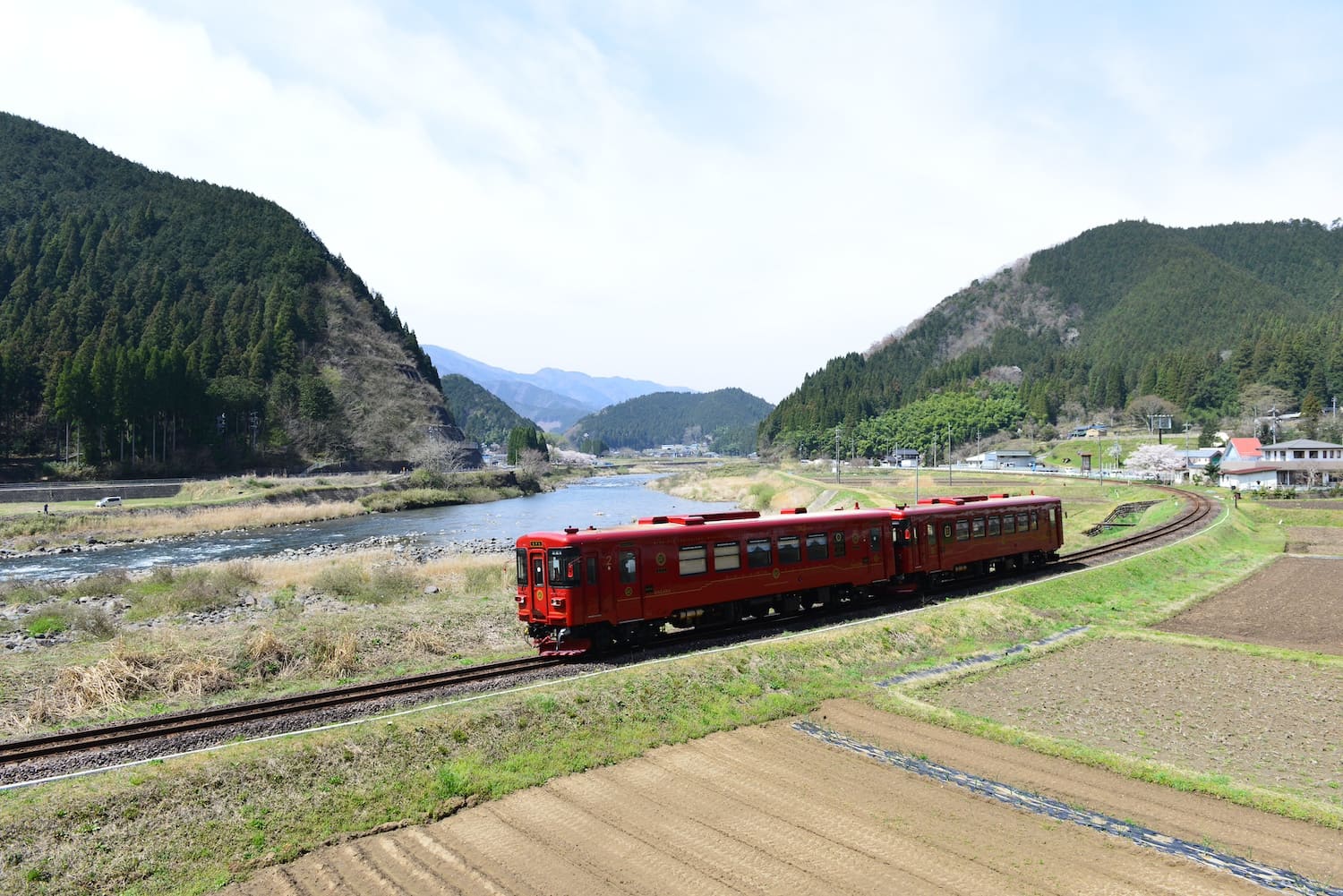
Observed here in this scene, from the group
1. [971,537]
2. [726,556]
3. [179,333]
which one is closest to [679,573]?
[726,556]

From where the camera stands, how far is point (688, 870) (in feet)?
30.0

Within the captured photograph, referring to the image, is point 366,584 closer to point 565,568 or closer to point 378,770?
point 565,568

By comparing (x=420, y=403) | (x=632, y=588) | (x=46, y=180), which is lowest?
(x=632, y=588)

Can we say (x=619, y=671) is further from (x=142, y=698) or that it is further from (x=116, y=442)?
(x=116, y=442)

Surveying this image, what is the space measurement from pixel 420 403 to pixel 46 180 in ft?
329

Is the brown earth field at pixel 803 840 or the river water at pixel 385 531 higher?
the brown earth field at pixel 803 840

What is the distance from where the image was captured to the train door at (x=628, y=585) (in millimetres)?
18250

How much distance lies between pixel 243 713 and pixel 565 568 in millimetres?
6566

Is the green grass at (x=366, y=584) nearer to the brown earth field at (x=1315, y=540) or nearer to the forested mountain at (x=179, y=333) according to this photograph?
the brown earth field at (x=1315, y=540)

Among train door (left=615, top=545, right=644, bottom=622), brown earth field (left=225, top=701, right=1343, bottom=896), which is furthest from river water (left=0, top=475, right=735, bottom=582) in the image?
brown earth field (left=225, top=701, right=1343, bottom=896)

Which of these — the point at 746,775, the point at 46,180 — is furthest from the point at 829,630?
the point at 46,180

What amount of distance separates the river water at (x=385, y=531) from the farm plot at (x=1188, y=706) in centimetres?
4078

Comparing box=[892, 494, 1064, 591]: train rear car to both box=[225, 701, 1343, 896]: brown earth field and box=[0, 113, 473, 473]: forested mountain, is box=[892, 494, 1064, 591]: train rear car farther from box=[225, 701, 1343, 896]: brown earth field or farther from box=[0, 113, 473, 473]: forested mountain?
box=[0, 113, 473, 473]: forested mountain

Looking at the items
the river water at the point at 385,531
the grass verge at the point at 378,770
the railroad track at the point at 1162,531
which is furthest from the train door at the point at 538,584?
the river water at the point at 385,531
